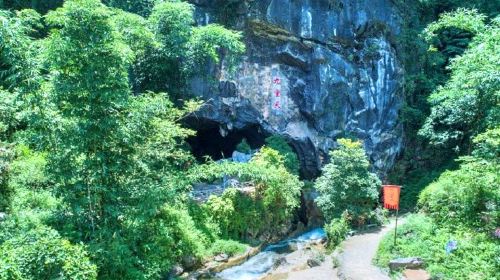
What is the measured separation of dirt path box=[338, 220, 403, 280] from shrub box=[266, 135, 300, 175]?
3.96 meters

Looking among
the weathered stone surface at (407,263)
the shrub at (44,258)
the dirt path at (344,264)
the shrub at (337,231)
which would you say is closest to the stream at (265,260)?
the dirt path at (344,264)

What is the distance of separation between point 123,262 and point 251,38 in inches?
459

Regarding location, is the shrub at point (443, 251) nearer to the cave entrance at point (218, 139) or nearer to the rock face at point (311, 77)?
the rock face at point (311, 77)

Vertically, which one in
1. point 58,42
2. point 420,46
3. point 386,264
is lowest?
point 386,264

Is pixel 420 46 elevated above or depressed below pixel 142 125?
above

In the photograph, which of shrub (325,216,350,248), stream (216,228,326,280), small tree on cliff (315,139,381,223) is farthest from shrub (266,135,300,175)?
shrub (325,216,350,248)

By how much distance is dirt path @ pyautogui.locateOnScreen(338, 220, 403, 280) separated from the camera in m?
9.51

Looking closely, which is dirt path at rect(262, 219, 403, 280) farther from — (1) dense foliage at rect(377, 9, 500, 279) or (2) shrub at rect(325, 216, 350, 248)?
(1) dense foliage at rect(377, 9, 500, 279)

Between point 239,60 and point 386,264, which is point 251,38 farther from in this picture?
point 386,264

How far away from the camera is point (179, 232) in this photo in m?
10.8

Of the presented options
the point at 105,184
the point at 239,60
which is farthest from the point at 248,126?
the point at 105,184

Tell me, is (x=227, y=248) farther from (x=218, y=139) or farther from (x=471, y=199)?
(x=218, y=139)

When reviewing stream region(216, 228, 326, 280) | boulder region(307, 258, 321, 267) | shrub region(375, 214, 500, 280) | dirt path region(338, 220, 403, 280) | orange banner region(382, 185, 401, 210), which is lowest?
stream region(216, 228, 326, 280)

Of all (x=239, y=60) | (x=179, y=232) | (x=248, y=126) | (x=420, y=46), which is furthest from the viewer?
(x=420, y=46)
